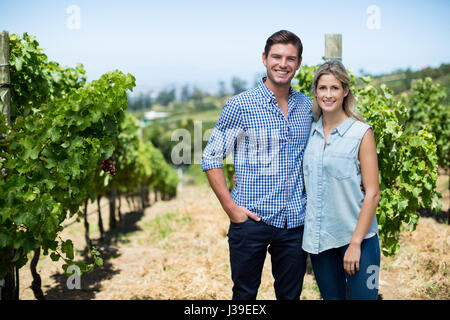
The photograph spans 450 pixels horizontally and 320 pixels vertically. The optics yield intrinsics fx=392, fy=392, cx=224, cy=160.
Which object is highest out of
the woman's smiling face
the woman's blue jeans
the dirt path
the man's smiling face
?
the man's smiling face

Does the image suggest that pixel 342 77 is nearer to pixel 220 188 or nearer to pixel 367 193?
pixel 367 193

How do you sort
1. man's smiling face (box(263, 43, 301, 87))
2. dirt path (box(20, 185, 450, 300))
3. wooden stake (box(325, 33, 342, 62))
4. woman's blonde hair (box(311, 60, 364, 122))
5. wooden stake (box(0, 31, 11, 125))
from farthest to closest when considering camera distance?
1. dirt path (box(20, 185, 450, 300))
2. wooden stake (box(325, 33, 342, 62))
3. wooden stake (box(0, 31, 11, 125))
4. man's smiling face (box(263, 43, 301, 87))
5. woman's blonde hair (box(311, 60, 364, 122))

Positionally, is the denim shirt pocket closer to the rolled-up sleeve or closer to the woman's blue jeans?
the woman's blue jeans

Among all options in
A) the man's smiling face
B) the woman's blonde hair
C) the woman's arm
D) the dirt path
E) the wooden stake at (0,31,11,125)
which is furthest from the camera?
the dirt path

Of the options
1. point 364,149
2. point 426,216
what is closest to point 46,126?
point 364,149

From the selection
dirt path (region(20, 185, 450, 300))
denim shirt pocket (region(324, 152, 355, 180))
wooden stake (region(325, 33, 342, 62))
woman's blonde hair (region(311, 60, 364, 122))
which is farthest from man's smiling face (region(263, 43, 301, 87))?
dirt path (region(20, 185, 450, 300))

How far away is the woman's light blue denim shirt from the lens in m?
2.19

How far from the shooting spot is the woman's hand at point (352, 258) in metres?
2.17

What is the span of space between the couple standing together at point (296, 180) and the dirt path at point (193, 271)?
2.27 metres

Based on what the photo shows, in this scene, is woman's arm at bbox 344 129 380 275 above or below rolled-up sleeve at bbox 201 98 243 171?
below

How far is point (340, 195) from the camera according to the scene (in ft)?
7.29
